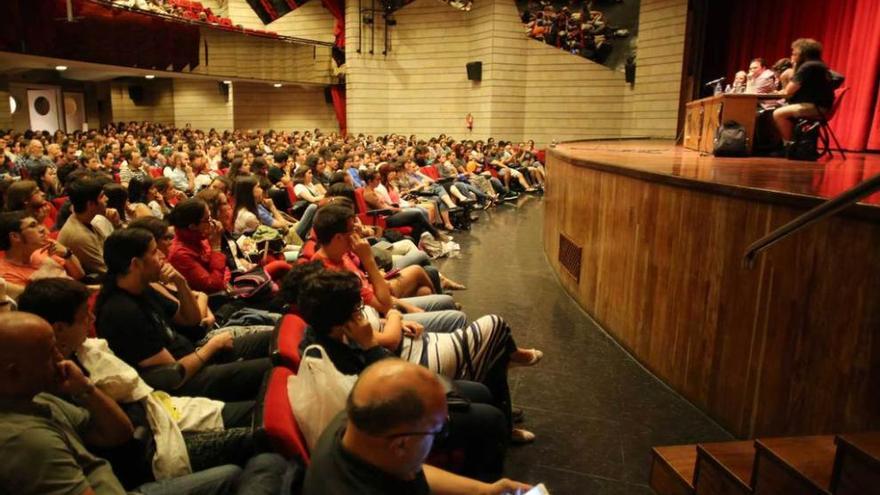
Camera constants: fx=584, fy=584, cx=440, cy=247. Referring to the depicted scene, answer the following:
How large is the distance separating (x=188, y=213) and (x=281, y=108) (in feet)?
58.2

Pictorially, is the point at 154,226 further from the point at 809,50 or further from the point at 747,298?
the point at 809,50

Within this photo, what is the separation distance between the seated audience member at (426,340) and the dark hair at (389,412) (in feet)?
2.66

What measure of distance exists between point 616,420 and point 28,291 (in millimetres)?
2298

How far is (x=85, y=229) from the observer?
3.44 meters

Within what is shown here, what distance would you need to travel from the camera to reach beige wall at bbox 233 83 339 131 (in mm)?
19219

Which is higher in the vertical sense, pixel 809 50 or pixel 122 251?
pixel 809 50

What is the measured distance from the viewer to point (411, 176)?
28.2 feet

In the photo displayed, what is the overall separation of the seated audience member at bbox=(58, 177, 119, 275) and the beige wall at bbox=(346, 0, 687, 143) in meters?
11.1

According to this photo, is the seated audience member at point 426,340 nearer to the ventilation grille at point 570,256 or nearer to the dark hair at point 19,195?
the ventilation grille at point 570,256

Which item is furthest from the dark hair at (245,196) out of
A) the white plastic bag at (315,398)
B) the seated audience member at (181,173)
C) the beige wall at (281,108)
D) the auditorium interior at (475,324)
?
the beige wall at (281,108)

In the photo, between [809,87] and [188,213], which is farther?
Result: [809,87]

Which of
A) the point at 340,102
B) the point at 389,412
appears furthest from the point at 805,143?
the point at 340,102

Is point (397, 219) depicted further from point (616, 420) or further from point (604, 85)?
point (604, 85)

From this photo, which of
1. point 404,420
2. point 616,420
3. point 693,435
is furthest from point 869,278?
point 404,420
